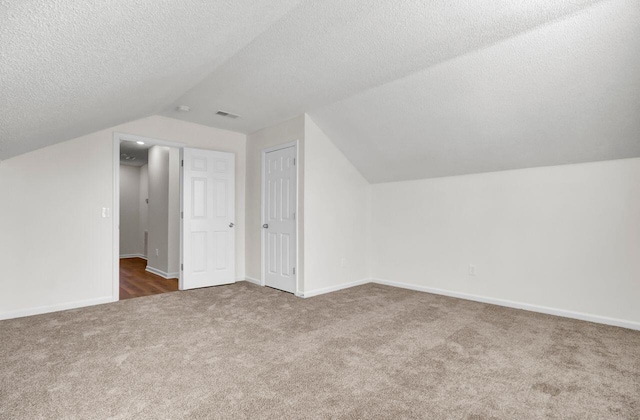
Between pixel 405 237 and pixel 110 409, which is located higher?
pixel 405 237

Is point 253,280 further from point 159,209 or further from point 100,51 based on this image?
point 100,51

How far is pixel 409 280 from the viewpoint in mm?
4762

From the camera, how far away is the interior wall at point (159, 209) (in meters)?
5.60

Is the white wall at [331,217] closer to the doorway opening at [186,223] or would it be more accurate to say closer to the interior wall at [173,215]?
the doorway opening at [186,223]

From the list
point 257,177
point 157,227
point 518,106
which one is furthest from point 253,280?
point 518,106

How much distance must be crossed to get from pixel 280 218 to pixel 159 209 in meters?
2.69

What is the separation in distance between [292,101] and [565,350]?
349 cm

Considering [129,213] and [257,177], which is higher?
[257,177]

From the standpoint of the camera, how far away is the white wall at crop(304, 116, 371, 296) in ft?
14.1

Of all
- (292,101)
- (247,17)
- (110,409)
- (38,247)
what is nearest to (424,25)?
(247,17)

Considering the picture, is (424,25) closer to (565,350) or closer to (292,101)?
(292,101)

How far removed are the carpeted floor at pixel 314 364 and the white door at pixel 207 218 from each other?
105cm

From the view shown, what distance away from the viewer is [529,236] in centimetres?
368

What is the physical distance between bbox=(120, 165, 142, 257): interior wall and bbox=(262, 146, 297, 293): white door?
4808 mm
